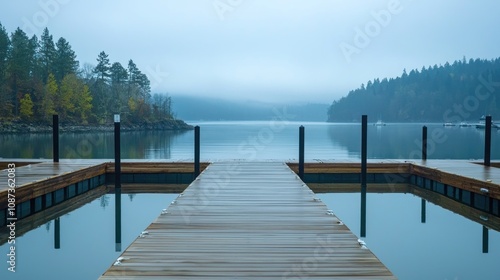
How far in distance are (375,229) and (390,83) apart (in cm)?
16969

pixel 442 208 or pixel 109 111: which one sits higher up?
pixel 109 111

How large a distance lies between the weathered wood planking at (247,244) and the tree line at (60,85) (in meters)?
59.2

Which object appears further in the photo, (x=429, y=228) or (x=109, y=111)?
(x=109, y=111)

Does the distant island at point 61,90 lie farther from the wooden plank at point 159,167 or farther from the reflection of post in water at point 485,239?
the reflection of post in water at point 485,239

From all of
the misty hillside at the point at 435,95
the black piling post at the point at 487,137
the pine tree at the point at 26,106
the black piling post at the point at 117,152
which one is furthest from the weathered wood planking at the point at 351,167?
the misty hillside at the point at 435,95

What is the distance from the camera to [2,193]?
8898mm

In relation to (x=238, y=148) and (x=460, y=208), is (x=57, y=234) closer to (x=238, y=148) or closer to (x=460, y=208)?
(x=460, y=208)

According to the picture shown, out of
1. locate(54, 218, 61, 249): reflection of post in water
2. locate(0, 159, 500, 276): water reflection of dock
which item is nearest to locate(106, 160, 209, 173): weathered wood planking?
locate(0, 159, 500, 276): water reflection of dock

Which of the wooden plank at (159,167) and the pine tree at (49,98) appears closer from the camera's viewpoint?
the wooden plank at (159,167)

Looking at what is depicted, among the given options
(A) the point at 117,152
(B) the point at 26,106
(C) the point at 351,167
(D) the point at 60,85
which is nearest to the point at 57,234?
(A) the point at 117,152

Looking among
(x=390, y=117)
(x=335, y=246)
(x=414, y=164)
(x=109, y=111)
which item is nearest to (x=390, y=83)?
(x=390, y=117)

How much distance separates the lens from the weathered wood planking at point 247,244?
411cm

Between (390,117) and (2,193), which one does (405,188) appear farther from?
(390,117)

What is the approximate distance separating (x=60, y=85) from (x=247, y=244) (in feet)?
224
